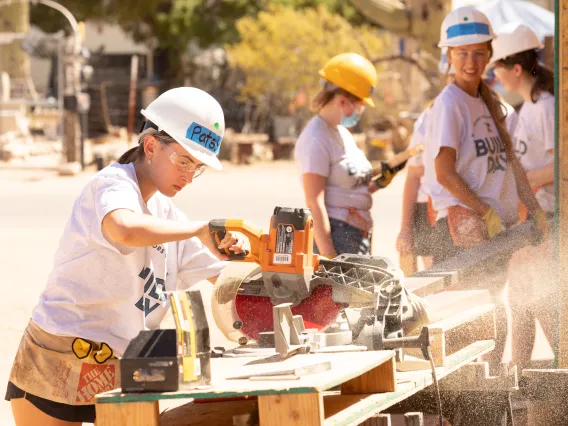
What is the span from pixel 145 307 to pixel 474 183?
286cm

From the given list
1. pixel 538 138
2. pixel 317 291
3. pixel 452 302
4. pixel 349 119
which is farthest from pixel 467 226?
pixel 317 291

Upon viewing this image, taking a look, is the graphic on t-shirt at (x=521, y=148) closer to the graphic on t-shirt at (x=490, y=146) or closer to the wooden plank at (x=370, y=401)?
the graphic on t-shirt at (x=490, y=146)

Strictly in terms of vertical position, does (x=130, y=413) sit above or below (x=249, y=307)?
below

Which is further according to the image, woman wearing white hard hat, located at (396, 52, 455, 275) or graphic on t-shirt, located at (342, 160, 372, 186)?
woman wearing white hard hat, located at (396, 52, 455, 275)

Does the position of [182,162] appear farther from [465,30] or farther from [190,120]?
[465,30]

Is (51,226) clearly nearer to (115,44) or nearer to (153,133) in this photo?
(153,133)

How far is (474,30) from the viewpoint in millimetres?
6445

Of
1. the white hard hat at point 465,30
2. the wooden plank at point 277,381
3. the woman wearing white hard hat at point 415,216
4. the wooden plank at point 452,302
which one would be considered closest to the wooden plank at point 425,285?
the wooden plank at point 452,302

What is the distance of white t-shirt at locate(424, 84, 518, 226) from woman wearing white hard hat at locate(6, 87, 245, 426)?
2582 millimetres

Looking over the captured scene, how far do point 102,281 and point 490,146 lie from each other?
10.2 feet

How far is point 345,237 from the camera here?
6641mm

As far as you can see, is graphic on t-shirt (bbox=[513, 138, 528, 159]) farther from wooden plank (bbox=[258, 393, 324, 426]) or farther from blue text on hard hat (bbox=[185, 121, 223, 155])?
wooden plank (bbox=[258, 393, 324, 426])

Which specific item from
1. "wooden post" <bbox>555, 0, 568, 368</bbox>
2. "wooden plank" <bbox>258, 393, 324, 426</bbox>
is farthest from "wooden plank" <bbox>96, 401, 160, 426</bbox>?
"wooden post" <bbox>555, 0, 568, 368</bbox>

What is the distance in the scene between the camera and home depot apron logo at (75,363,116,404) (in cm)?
389
